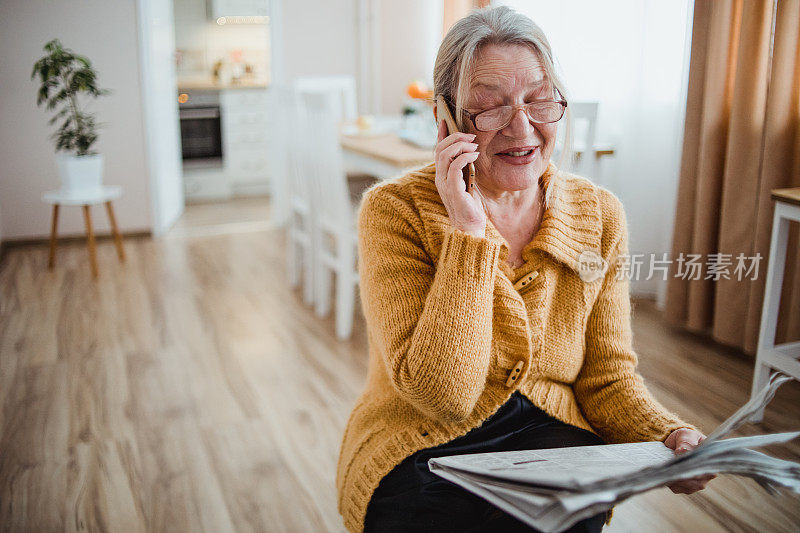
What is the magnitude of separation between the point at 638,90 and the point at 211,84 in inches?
139

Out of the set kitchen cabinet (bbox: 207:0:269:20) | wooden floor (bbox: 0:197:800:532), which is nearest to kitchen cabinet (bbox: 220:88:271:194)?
kitchen cabinet (bbox: 207:0:269:20)

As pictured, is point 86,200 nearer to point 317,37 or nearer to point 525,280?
point 317,37

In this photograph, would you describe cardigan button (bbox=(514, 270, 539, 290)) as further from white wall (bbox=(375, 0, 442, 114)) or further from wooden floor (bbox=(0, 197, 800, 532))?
white wall (bbox=(375, 0, 442, 114))

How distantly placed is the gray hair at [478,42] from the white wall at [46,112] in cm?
368

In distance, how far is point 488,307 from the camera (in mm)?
1038

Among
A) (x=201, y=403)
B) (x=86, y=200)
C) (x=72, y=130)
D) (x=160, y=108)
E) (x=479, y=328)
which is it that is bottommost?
(x=201, y=403)

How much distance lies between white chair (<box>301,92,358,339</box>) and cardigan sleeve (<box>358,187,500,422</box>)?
1766mm

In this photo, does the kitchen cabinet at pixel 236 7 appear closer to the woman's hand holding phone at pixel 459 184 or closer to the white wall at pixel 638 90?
the white wall at pixel 638 90

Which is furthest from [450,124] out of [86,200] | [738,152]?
[86,200]

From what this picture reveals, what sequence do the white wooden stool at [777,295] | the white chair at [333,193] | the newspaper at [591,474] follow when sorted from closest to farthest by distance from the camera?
the newspaper at [591,474] → the white wooden stool at [777,295] → the white chair at [333,193]

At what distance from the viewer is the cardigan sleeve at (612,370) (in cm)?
115

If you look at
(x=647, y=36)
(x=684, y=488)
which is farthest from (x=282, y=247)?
(x=684, y=488)

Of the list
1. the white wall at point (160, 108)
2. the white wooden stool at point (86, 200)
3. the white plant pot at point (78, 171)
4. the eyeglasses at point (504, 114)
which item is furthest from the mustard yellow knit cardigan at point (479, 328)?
the white wall at point (160, 108)

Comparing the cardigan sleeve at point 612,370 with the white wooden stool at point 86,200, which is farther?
the white wooden stool at point 86,200
